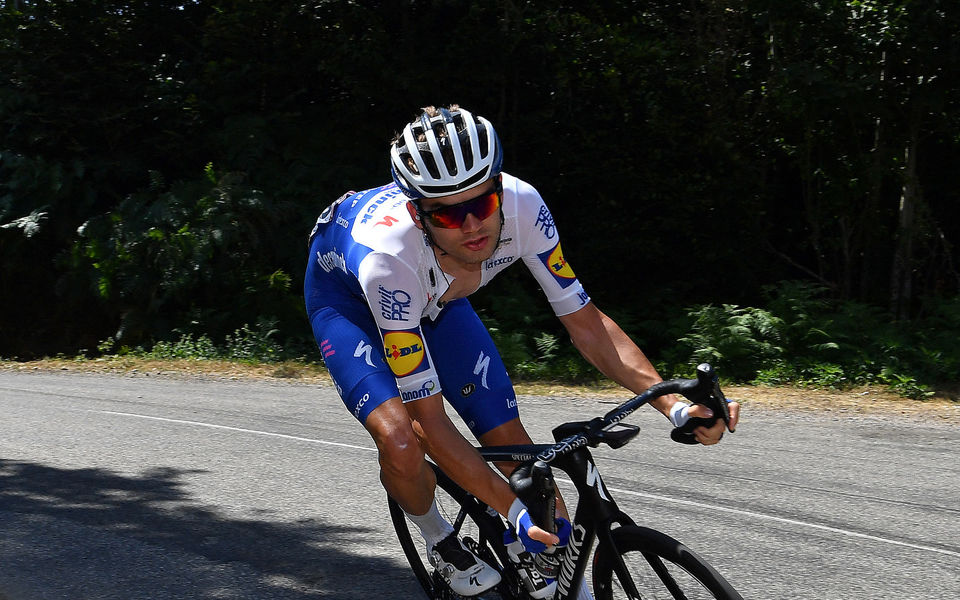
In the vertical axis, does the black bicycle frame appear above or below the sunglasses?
below

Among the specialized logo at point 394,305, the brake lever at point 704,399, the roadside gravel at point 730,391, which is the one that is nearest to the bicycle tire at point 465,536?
the specialized logo at point 394,305

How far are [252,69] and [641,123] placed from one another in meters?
7.03

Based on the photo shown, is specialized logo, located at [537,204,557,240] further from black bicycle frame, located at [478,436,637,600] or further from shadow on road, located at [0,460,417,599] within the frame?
shadow on road, located at [0,460,417,599]

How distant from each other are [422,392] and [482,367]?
0.68 meters

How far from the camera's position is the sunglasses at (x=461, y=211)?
3.28m

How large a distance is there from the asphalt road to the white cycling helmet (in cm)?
204

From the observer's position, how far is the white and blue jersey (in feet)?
11.0

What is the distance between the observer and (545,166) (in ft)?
50.6

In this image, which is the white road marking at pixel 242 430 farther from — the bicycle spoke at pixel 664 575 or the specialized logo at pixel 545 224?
the bicycle spoke at pixel 664 575

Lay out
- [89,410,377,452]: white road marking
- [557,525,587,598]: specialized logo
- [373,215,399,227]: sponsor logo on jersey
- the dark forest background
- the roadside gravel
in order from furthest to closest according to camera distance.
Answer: the dark forest background < the roadside gravel < [89,410,377,452]: white road marking < [373,215,399,227]: sponsor logo on jersey < [557,525,587,598]: specialized logo

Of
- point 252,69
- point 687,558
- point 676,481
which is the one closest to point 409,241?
point 687,558

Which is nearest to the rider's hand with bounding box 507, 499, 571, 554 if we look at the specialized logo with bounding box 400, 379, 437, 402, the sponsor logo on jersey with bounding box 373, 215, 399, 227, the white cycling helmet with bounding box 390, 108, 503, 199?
the specialized logo with bounding box 400, 379, 437, 402

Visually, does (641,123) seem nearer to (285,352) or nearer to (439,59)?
(439,59)

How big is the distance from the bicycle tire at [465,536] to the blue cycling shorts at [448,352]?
30cm
